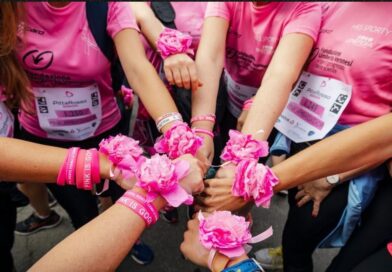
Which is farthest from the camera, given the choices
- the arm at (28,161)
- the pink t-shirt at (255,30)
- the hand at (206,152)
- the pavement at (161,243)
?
the pavement at (161,243)

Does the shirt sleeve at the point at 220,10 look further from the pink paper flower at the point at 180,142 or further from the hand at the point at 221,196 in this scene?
the hand at the point at 221,196

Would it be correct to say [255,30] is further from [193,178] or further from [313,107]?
[193,178]

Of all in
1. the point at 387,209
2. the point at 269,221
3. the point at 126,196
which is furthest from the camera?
the point at 269,221

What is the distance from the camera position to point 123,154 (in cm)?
130

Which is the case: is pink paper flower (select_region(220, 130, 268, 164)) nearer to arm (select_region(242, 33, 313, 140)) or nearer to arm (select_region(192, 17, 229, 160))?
arm (select_region(242, 33, 313, 140))

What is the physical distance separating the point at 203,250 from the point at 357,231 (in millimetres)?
761

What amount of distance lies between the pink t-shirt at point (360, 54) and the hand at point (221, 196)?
61 centimetres

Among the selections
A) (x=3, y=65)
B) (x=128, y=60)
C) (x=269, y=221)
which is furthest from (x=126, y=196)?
(x=269, y=221)

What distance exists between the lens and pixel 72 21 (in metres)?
1.55

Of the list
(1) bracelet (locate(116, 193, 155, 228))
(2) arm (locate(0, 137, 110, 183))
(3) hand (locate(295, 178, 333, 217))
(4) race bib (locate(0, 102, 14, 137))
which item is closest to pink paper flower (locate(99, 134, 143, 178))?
(2) arm (locate(0, 137, 110, 183))

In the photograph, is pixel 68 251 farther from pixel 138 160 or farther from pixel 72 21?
pixel 72 21

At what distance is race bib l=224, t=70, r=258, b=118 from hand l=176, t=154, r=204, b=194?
78 cm

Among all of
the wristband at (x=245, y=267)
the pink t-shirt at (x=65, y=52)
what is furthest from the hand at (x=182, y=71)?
the wristband at (x=245, y=267)

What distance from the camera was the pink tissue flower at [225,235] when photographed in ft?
3.79
